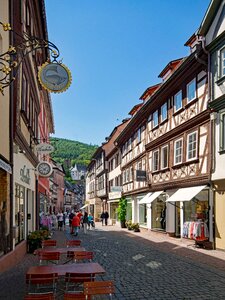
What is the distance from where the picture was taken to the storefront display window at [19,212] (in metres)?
14.1

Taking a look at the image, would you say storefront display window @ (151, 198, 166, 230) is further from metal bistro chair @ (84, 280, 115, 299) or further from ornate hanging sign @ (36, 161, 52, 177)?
metal bistro chair @ (84, 280, 115, 299)

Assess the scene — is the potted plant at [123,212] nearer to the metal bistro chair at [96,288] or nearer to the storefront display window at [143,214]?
the storefront display window at [143,214]

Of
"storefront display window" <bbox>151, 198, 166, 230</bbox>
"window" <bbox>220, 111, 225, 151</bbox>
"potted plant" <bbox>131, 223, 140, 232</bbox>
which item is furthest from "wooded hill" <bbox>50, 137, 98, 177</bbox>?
"window" <bbox>220, 111, 225, 151</bbox>

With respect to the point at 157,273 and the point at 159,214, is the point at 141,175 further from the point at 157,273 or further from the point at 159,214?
the point at 157,273

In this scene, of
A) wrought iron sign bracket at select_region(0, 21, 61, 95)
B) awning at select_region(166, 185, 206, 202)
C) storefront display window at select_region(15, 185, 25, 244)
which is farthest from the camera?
awning at select_region(166, 185, 206, 202)

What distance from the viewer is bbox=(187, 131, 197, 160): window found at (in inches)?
711

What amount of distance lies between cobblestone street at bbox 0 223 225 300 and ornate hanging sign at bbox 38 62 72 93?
4.51 m

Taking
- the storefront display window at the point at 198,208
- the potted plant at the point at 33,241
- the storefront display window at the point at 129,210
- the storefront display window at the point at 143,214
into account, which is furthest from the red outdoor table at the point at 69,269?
the storefront display window at the point at 129,210

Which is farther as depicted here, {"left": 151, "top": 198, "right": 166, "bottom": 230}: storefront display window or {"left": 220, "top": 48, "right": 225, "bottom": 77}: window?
{"left": 151, "top": 198, "right": 166, "bottom": 230}: storefront display window

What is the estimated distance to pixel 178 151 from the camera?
20.4 m

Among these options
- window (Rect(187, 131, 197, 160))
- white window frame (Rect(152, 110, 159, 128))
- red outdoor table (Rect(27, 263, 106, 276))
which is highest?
white window frame (Rect(152, 110, 159, 128))

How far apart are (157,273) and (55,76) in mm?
6688

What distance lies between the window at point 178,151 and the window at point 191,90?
2.39 metres

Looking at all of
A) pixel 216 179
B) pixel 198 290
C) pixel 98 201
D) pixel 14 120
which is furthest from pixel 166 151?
pixel 98 201
